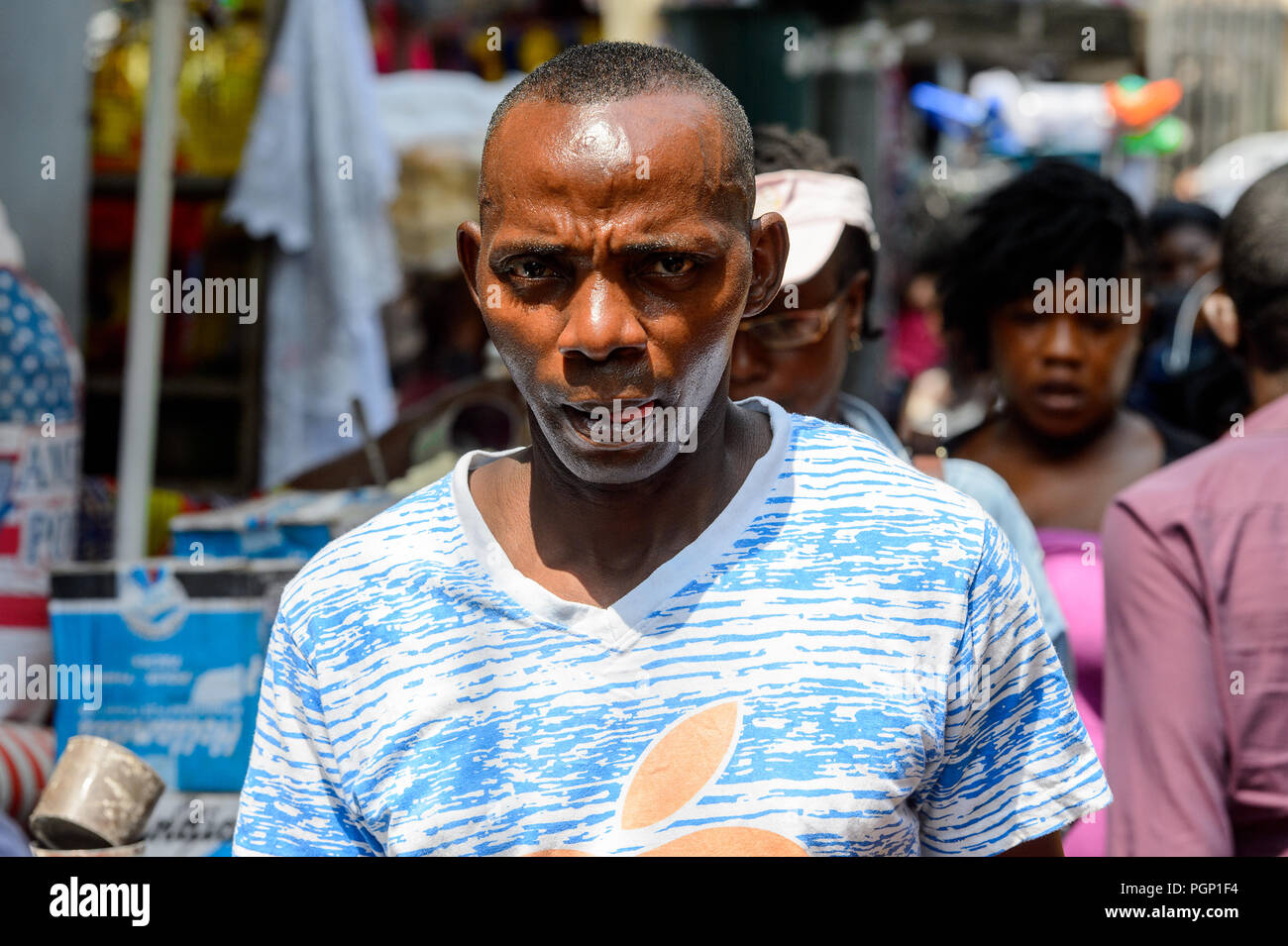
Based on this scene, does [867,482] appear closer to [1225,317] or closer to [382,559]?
[382,559]

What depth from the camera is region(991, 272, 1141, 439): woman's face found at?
324 centimetres

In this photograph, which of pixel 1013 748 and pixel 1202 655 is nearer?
pixel 1013 748

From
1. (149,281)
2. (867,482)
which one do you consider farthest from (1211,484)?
(149,281)

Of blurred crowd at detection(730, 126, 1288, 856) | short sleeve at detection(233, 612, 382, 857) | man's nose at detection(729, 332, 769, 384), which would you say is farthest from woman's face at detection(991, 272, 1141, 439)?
short sleeve at detection(233, 612, 382, 857)

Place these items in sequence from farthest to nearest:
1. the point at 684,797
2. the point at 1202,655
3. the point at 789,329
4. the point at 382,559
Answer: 1. the point at 789,329
2. the point at 1202,655
3. the point at 382,559
4. the point at 684,797

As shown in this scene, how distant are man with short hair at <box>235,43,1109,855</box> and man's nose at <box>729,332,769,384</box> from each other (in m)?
0.86

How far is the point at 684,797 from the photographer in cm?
145

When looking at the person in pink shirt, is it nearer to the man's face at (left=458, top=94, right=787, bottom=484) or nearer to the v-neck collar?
the v-neck collar

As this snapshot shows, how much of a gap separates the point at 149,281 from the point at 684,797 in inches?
103

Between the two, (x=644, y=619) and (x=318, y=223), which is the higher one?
(x=318, y=223)

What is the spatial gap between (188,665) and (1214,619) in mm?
1935

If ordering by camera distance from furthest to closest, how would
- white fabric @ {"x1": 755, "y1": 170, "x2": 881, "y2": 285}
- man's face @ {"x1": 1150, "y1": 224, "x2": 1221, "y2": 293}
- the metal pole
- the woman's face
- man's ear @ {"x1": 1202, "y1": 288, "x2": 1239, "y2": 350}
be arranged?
1. man's face @ {"x1": 1150, "y1": 224, "x2": 1221, "y2": 293}
2. the metal pole
3. the woman's face
4. man's ear @ {"x1": 1202, "y1": 288, "x2": 1239, "y2": 350}
5. white fabric @ {"x1": 755, "y1": 170, "x2": 881, "y2": 285}

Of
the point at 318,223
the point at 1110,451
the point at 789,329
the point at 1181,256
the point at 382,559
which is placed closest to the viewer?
the point at 382,559
